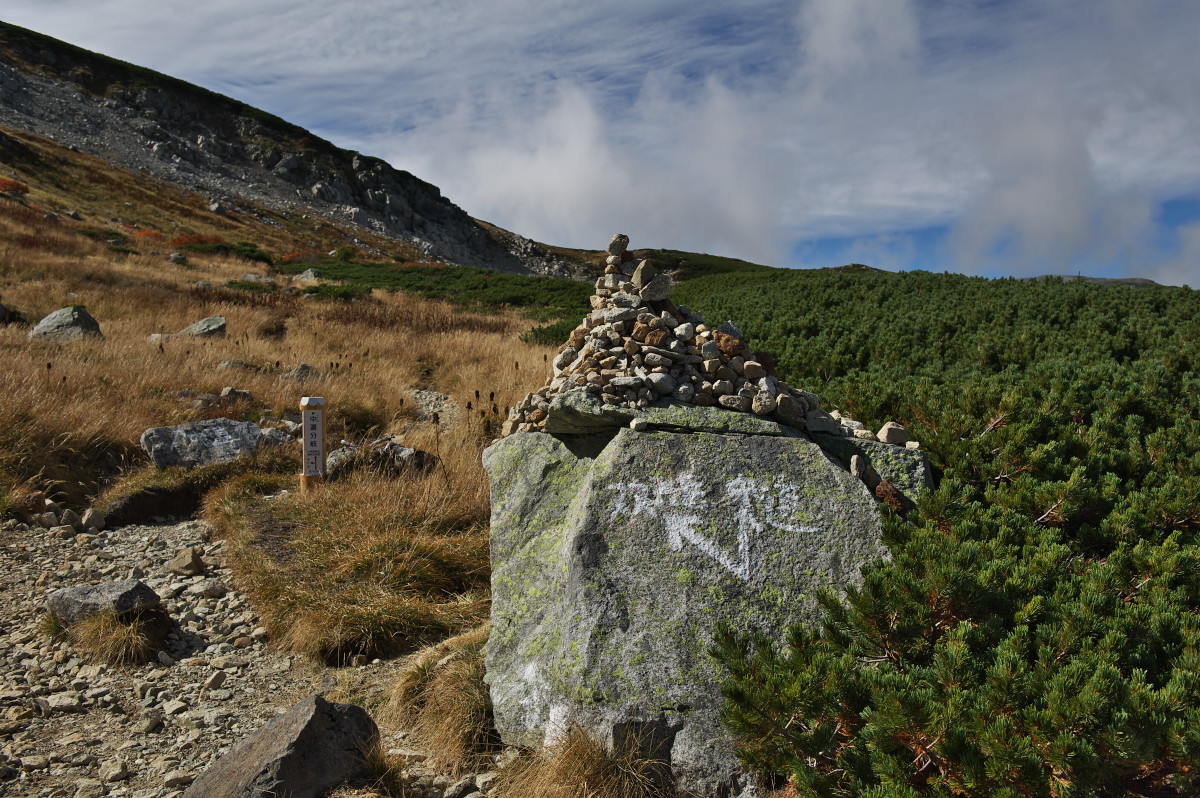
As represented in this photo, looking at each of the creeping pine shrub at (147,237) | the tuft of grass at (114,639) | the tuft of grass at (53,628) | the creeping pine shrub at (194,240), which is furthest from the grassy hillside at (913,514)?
the creeping pine shrub at (194,240)

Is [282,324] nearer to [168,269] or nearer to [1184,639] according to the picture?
[168,269]

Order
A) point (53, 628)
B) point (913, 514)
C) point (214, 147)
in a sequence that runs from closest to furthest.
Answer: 1. point (913, 514)
2. point (53, 628)
3. point (214, 147)

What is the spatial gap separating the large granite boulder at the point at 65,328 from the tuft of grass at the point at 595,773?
10787mm

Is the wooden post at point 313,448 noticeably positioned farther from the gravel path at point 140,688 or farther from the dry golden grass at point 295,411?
the gravel path at point 140,688

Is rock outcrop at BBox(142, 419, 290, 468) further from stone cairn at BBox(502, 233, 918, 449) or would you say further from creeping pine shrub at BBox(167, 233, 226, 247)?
creeping pine shrub at BBox(167, 233, 226, 247)

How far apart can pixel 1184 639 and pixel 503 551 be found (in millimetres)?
2775

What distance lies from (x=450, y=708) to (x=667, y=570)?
136cm

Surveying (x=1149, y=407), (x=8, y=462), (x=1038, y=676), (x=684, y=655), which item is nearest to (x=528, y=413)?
(x=684, y=655)

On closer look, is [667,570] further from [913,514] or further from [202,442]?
[202,442]

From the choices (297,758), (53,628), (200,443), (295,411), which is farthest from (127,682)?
(295,411)

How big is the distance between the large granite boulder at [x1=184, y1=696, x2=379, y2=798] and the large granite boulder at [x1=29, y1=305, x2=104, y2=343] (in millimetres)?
9850

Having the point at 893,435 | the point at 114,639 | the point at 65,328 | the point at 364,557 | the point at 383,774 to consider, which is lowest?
the point at 114,639

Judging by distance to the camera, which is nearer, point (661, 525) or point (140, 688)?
point (661, 525)

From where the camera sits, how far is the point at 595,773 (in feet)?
9.05
